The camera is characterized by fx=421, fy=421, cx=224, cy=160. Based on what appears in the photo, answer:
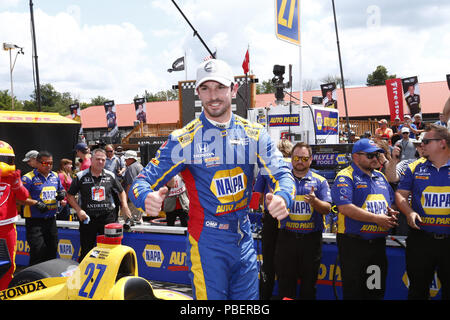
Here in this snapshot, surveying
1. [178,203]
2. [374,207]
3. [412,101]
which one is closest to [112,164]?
[178,203]

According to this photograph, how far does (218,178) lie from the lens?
275cm

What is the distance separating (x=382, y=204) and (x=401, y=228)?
2000 mm

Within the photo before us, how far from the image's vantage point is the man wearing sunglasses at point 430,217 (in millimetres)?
4020

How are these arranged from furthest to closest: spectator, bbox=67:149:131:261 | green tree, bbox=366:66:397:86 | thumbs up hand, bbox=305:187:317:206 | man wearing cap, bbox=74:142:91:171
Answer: green tree, bbox=366:66:397:86, man wearing cap, bbox=74:142:91:171, spectator, bbox=67:149:131:261, thumbs up hand, bbox=305:187:317:206

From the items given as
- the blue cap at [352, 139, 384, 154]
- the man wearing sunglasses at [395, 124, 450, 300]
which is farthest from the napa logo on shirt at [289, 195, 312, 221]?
the man wearing sunglasses at [395, 124, 450, 300]

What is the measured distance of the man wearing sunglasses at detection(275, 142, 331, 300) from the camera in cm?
456

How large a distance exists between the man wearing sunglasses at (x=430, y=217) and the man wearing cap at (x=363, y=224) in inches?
10.3

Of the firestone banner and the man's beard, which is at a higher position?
the firestone banner

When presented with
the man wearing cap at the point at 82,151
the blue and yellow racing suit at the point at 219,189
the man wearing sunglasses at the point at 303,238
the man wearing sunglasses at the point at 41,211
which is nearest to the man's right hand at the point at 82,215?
the man wearing sunglasses at the point at 41,211

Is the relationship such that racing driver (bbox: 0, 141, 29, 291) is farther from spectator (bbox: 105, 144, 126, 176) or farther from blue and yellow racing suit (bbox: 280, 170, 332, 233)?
spectator (bbox: 105, 144, 126, 176)

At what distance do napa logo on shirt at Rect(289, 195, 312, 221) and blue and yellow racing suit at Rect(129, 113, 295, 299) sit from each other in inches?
74.8

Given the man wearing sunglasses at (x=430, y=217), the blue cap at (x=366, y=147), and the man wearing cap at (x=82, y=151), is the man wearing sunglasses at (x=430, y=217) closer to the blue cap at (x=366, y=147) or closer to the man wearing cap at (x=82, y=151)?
the blue cap at (x=366, y=147)

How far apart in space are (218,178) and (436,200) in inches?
98.5
